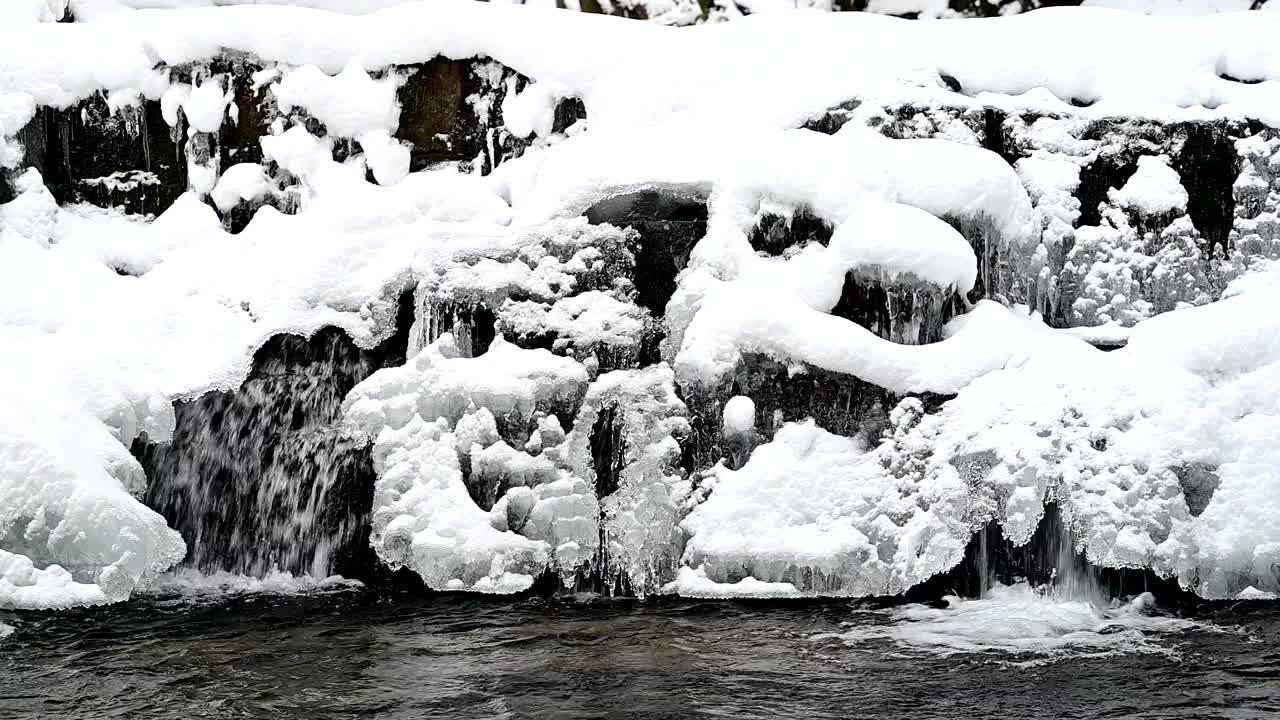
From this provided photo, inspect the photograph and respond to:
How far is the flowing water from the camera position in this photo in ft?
11.7

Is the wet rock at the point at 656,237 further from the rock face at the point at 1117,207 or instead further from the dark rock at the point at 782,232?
the rock face at the point at 1117,207

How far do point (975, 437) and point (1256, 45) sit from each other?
9.55ft

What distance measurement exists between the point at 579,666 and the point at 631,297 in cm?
191

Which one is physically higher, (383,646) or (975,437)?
(975,437)

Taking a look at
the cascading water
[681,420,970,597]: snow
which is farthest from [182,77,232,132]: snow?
[681,420,970,597]: snow

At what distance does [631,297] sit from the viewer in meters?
5.32

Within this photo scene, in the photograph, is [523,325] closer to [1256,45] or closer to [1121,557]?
[1121,557]

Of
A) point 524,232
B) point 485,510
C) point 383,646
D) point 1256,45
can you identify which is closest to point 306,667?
point 383,646

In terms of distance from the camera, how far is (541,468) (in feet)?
16.4

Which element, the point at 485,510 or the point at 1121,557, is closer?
the point at 1121,557

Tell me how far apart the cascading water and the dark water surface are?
1.85 feet

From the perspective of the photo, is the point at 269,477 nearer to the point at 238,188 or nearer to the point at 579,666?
the point at 238,188

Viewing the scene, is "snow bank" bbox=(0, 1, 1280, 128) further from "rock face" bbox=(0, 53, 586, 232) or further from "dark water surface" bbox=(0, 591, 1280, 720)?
"dark water surface" bbox=(0, 591, 1280, 720)

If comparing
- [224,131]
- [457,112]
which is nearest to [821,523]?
[457,112]
